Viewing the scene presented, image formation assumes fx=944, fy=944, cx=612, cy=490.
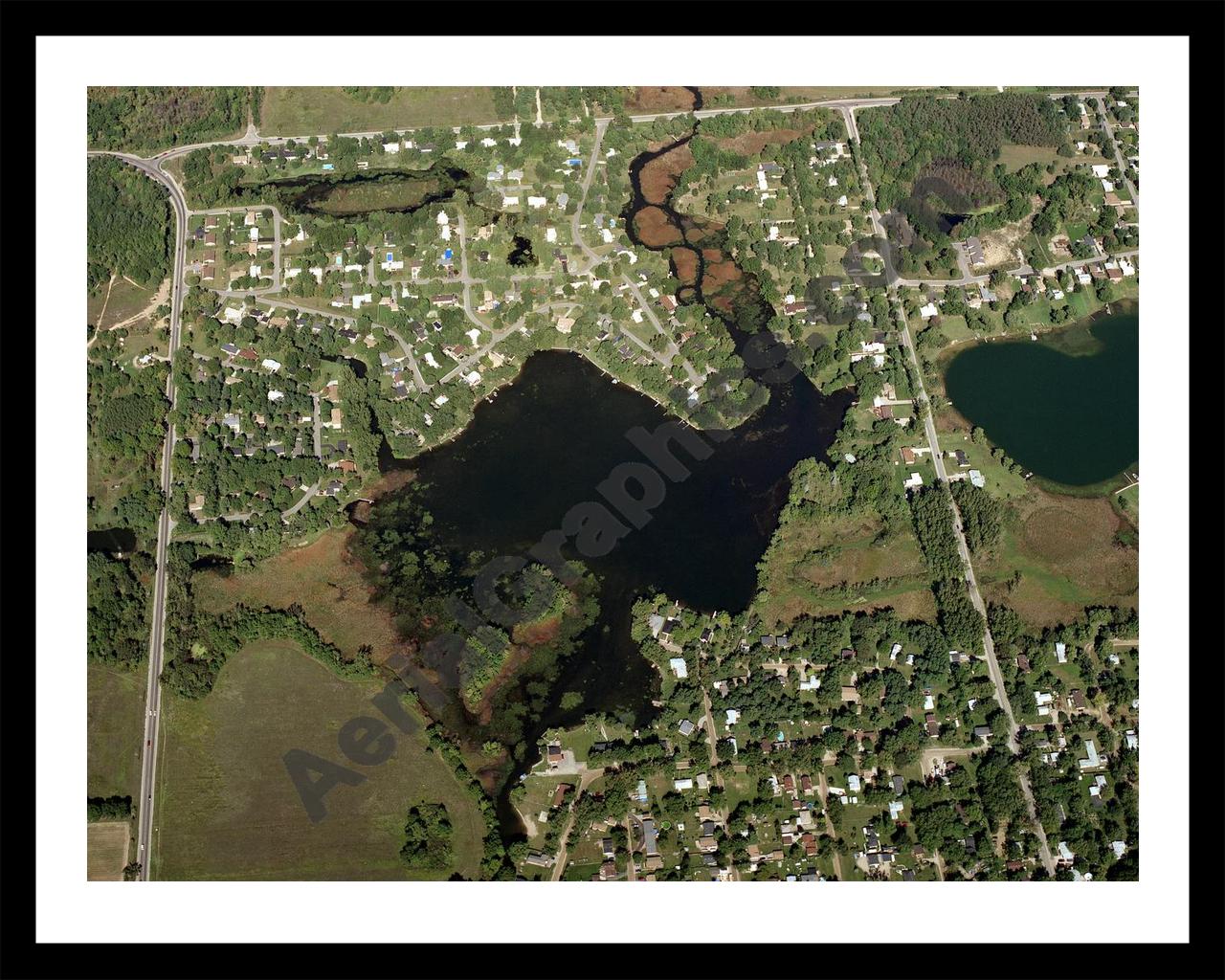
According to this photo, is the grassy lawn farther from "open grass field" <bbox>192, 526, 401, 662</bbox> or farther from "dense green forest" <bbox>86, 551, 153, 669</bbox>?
"dense green forest" <bbox>86, 551, 153, 669</bbox>

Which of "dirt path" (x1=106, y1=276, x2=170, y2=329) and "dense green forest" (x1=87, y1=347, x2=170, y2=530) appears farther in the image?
"dirt path" (x1=106, y1=276, x2=170, y2=329)

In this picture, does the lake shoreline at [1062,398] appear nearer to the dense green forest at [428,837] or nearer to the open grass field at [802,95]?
the open grass field at [802,95]

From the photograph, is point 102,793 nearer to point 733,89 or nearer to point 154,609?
→ point 154,609

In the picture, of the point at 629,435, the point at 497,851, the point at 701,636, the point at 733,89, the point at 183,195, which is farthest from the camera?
the point at 733,89

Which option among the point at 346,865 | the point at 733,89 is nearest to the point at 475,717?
the point at 346,865

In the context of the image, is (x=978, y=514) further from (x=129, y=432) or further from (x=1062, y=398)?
(x=129, y=432)

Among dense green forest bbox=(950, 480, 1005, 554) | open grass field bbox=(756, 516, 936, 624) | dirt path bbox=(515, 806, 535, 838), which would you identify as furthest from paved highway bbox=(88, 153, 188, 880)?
dense green forest bbox=(950, 480, 1005, 554)
